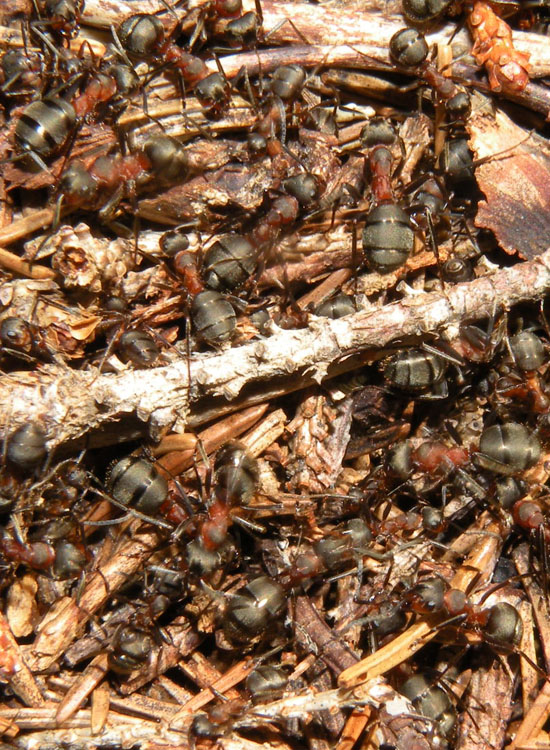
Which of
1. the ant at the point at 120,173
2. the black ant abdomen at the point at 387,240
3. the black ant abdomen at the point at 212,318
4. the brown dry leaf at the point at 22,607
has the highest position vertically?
the ant at the point at 120,173

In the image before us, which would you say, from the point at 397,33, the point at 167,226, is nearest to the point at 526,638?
the point at 167,226

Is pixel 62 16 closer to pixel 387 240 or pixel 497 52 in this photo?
pixel 387 240

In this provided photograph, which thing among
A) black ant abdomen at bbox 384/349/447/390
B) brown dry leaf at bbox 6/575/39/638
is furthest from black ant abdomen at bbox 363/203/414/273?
brown dry leaf at bbox 6/575/39/638

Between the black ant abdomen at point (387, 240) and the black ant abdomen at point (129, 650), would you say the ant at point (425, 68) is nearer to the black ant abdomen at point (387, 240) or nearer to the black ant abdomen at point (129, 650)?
the black ant abdomen at point (387, 240)

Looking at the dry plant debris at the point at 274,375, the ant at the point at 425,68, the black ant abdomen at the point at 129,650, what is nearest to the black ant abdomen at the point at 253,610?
the dry plant debris at the point at 274,375

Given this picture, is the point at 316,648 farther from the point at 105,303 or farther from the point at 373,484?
the point at 105,303

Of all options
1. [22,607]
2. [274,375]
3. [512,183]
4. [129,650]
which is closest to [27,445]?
[22,607]
